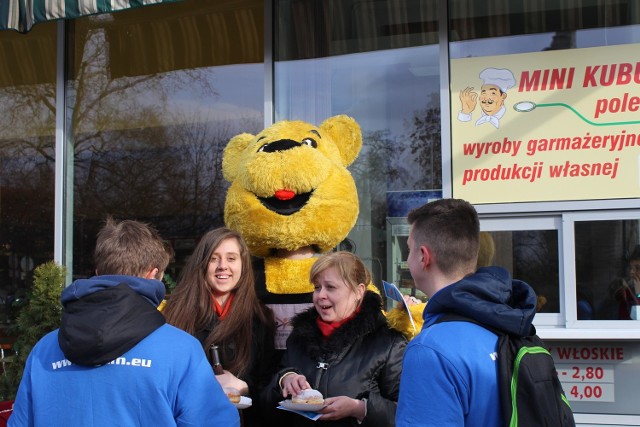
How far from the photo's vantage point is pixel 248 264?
3389mm

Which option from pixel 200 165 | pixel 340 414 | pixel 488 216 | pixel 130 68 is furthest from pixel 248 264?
pixel 130 68

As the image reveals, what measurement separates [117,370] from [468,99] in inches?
143

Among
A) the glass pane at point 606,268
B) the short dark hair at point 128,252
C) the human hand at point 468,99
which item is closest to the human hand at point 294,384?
the short dark hair at point 128,252

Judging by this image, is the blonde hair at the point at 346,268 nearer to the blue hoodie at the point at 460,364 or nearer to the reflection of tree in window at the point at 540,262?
the blue hoodie at the point at 460,364

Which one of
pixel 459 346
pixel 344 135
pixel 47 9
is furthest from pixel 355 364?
pixel 47 9

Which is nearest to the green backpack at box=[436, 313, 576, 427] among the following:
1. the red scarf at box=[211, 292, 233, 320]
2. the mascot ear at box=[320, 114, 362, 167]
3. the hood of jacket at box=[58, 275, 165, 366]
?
the hood of jacket at box=[58, 275, 165, 366]

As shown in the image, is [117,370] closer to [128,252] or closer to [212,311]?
[128,252]

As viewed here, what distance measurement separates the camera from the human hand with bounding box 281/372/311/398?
286 centimetres

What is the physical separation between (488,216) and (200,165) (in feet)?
8.55

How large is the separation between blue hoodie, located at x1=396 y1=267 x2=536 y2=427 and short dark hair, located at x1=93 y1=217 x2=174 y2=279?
0.95 meters

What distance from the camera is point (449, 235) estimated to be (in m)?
2.11

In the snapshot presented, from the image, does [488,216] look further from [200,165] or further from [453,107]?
[200,165]

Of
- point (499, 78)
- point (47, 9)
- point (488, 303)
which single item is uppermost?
point (47, 9)

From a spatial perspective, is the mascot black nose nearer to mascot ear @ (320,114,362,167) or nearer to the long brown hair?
mascot ear @ (320,114,362,167)
